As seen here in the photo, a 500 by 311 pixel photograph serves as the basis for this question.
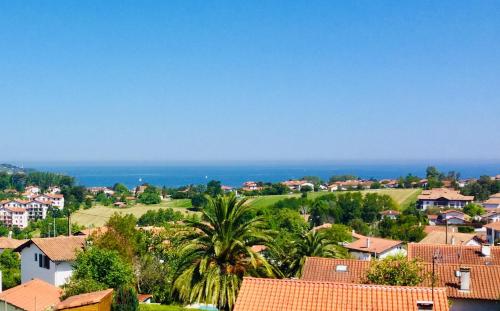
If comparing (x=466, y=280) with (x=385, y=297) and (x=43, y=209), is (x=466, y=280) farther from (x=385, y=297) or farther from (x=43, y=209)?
(x=43, y=209)

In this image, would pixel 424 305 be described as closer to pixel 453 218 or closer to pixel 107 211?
pixel 453 218

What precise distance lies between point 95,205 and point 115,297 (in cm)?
13992

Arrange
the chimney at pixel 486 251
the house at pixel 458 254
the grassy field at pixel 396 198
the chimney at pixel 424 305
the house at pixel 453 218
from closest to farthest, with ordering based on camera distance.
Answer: the chimney at pixel 424 305 → the house at pixel 458 254 → the chimney at pixel 486 251 → the house at pixel 453 218 → the grassy field at pixel 396 198

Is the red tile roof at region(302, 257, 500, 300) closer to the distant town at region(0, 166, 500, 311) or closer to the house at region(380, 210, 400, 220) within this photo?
the distant town at region(0, 166, 500, 311)

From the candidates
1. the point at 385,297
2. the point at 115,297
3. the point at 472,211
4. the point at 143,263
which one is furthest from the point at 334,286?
the point at 472,211

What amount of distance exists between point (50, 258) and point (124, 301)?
17.0 meters

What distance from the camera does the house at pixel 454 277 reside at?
959 inches

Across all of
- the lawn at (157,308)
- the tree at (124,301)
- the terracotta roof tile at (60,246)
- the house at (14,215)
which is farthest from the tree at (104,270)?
the house at (14,215)

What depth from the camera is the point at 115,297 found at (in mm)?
21484

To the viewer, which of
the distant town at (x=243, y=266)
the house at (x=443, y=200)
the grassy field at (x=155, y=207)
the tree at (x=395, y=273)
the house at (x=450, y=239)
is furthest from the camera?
the grassy field at (x=155, y=207)

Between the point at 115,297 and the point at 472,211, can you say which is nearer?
the point at 115,297

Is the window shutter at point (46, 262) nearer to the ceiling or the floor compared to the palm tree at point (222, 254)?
nearer to the floor

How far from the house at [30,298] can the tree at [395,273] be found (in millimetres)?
12891

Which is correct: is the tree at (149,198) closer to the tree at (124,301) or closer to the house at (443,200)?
the house at (443,200)
